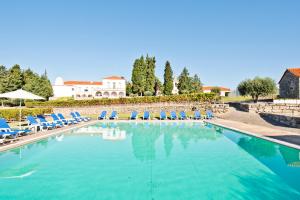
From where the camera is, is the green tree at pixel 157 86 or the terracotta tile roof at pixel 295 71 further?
the green tree at pixel 157 86

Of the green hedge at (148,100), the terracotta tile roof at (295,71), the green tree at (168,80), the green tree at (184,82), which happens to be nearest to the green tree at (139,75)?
the green tree at (168,80)

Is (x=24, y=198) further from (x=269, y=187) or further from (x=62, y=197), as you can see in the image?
(x=269, y=187)

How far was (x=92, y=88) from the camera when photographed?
Result: 60906 mm

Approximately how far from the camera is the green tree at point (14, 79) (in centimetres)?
3959

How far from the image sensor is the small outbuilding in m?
30.9

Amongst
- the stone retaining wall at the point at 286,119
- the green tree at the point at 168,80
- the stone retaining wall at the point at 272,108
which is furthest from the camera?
the green tree at the point at 168,80

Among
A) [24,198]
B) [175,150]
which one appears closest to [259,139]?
[175,150]

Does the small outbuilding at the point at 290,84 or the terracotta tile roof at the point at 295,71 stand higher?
the terracotta tile roof at the point at 295,71

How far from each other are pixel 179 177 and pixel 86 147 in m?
4.96

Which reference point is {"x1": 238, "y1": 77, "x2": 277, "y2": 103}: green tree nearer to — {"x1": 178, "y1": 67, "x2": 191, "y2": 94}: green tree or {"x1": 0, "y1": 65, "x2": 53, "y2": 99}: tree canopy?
{"x1": 178, "y1": 67, "x2": 191, "y2": 94}: green tree

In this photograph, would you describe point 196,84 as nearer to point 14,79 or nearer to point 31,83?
point 31,83

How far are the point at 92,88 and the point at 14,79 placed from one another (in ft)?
72.9

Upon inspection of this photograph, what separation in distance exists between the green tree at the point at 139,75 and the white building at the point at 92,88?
13958 millimetres

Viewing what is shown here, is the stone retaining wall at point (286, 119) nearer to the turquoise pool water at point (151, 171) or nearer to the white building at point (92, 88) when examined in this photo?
the turquoise pool water at point (151, 171)
